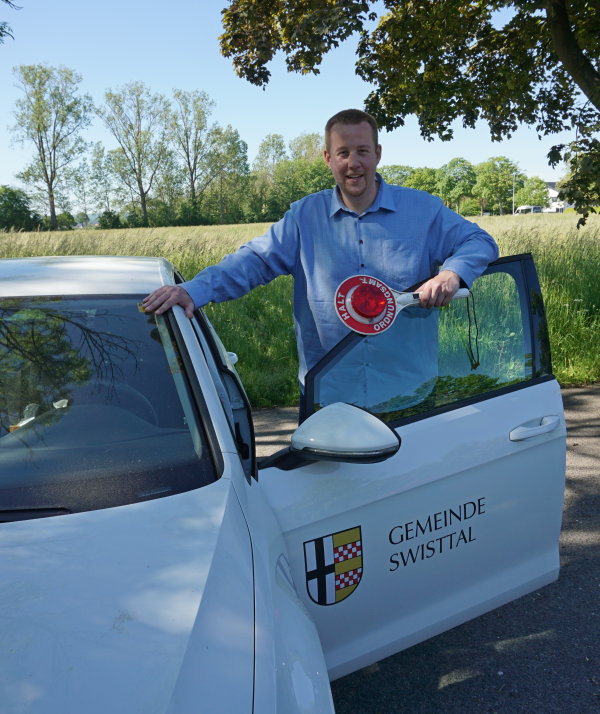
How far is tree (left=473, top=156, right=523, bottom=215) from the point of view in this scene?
109m

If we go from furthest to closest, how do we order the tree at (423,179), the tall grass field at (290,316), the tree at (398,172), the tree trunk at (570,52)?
the tree at (398,172), the tree at (423,179), the tree trunk at (570,52), the tall grass field at (290,316)

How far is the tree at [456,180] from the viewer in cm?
11156

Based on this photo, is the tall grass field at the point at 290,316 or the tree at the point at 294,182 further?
the tree at the point at 294,182

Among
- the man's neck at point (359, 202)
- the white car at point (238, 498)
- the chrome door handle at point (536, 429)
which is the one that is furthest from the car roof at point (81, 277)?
the chrome door handle at point (536, 429)

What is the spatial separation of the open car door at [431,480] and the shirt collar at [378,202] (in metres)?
0.50

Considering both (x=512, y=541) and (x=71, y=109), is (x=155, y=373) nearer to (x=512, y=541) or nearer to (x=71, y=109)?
(x=512, y=541)

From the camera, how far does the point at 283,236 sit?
109 inches

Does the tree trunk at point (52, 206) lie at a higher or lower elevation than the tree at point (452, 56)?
higher

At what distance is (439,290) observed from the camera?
7.39 ft

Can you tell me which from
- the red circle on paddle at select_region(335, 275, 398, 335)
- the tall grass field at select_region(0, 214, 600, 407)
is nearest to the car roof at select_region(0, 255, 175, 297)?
the red circle on paddle at select_region(335, 275, 398, 335)

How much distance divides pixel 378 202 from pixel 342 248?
240mm

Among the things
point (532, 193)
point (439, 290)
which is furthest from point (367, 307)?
point (532, 193)

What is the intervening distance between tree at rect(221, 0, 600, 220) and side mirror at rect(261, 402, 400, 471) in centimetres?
690

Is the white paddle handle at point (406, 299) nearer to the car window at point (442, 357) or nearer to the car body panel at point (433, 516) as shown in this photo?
the car window at point (442, 357)
